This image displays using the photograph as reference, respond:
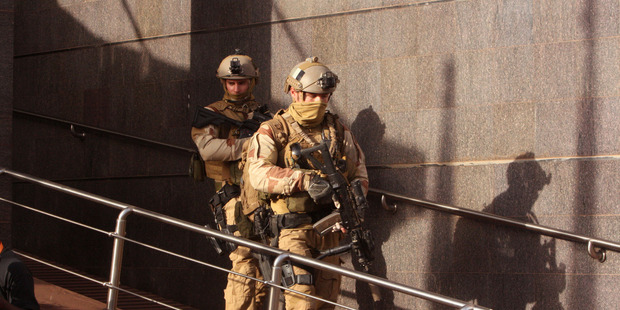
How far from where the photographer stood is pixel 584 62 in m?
5.80

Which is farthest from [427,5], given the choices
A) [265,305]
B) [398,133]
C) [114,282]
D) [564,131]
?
[114,282]

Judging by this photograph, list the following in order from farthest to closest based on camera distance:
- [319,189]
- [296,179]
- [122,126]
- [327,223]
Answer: [122,126], [327,223], [296,179], [319,189]

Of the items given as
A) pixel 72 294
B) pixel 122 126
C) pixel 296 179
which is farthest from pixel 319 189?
pixel 122 126

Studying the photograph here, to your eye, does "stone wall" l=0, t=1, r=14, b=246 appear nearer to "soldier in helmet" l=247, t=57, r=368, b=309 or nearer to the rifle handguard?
"soldier in helmet" l=247, t=57, r=368, b=309

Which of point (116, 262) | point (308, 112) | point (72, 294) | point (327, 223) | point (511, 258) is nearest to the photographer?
point (116, 262)

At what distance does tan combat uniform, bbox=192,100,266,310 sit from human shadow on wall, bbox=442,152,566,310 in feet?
4.59

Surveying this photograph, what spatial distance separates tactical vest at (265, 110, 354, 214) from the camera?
536 centimetres

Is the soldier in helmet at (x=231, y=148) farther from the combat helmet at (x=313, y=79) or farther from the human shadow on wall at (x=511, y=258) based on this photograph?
the human shadow on wall at (x=511, y=258)

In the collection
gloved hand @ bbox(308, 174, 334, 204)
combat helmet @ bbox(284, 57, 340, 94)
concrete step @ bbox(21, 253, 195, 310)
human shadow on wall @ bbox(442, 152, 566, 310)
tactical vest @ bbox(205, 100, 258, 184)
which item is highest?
combat helmet @ bbox(284, 57, 340, 94)

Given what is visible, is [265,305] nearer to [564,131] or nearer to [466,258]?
[466,258]

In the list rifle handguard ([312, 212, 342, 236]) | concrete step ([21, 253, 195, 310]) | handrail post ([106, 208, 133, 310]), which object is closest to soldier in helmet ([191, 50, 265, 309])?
rifle handguard ([312, 212, 342, 236])

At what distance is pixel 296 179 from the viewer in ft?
17.1

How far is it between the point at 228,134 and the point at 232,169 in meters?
0.27

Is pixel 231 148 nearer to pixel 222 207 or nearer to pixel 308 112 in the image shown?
pixel 222 207
